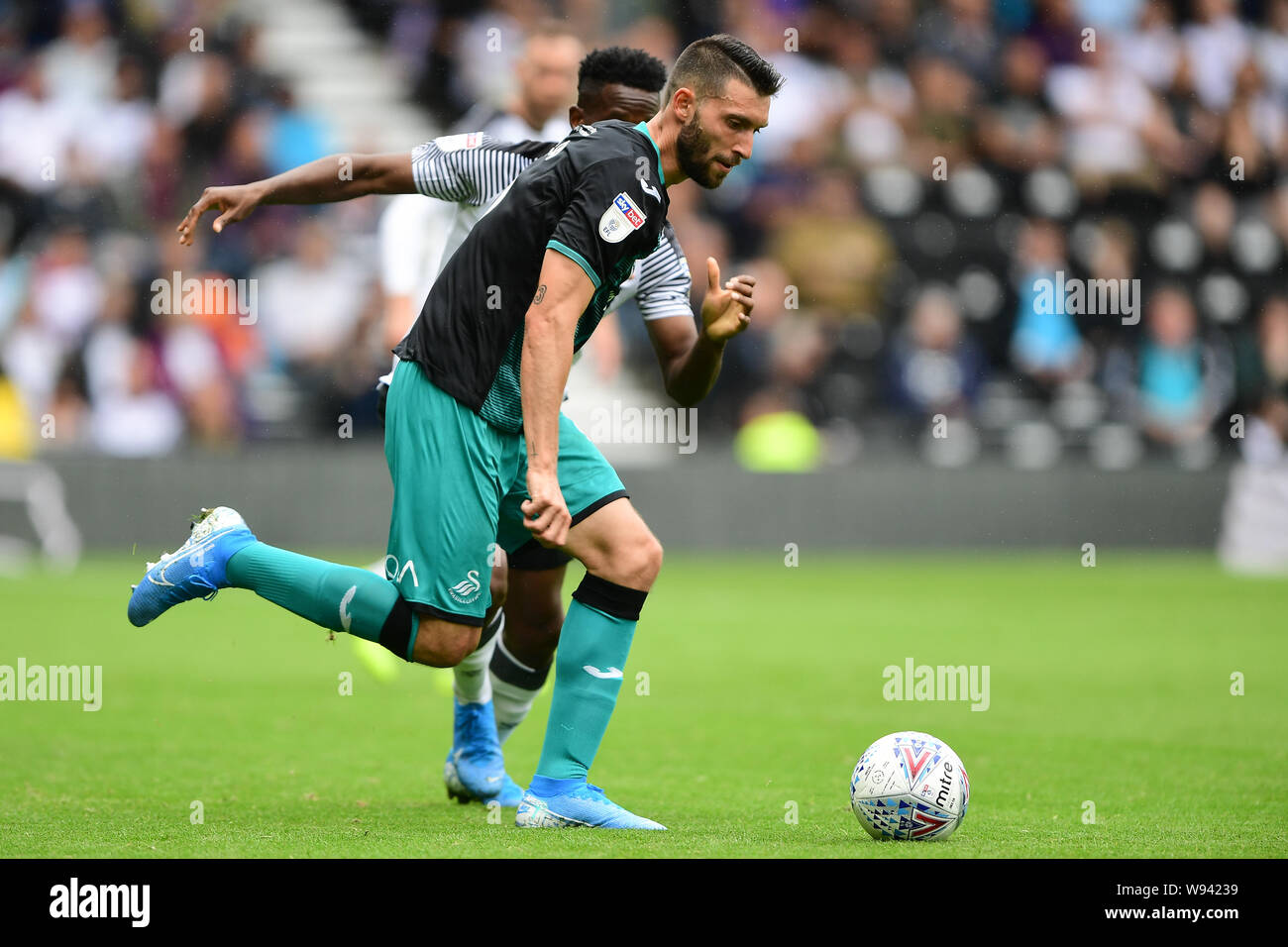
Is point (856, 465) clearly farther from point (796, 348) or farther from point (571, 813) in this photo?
point (571, 813)

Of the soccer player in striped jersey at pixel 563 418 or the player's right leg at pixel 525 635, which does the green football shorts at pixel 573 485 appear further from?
the player's right leg at pixel 525 635

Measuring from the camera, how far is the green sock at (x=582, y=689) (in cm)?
546

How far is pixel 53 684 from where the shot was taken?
360 inches

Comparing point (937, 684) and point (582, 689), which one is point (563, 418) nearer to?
point (582, 689)

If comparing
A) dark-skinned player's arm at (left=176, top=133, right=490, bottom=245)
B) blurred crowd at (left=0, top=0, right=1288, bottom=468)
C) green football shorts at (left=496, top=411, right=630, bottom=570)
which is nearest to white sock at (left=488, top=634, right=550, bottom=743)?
green football shorts at (left=496, top=411, right=630, bottom=570)

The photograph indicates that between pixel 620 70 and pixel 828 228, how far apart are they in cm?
1163

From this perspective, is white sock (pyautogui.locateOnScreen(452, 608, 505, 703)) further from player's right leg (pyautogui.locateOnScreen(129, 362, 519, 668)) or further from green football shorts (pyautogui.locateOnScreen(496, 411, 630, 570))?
player's right leg (pyautogui.locateOnScreen(129, 362, 519, 668))

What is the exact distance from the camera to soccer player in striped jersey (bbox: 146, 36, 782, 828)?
5098 mm

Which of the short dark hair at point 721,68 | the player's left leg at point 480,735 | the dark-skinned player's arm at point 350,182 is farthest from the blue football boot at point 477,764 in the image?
the short dark hair at point 721,68

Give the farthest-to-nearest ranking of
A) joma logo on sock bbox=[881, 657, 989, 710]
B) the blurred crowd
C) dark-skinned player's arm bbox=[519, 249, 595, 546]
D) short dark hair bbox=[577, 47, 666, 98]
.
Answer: the blurred crowd
joma logo on sock bbox=[881, 657, 989, 710]
short dark hair bbox=[577, 47, 666, 98]
dark-skinned player's arm bbox=[519, 249, 595, 546]

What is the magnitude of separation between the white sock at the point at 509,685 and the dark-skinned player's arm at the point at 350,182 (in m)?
1.73

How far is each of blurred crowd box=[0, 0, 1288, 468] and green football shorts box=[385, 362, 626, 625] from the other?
437 inches
